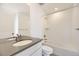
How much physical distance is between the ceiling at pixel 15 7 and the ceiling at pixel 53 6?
23 cm

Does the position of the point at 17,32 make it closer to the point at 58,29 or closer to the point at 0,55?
the point at 0,55

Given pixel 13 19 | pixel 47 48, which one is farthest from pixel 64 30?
pixel 13 19

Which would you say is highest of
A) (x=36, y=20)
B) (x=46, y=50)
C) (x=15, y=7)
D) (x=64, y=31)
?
(x=15, y=7)

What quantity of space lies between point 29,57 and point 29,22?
47 centimetres

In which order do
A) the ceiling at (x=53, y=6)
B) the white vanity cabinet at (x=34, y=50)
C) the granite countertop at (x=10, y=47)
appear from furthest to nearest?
1. the ceiling at (x=53, y=6)
2. the white vanity cabinet at (x=34, y=50)
3. the granite countertop at (x=10, y=47)

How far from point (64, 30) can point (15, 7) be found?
28.9 inches

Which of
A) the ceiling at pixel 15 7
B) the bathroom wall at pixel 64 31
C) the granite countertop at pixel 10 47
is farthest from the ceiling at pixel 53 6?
the granite countertop at pixel 10 47

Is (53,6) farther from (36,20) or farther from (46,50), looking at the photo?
(46,50)

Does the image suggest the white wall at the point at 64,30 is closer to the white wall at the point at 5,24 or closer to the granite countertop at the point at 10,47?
the granite countertop at the point at 10,47

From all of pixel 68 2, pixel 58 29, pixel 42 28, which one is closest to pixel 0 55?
pixel 42 28

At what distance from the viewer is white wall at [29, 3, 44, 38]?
1403 millimetres

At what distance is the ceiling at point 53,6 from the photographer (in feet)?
4.52

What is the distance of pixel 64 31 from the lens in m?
1.41

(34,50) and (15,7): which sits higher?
(15,7)
